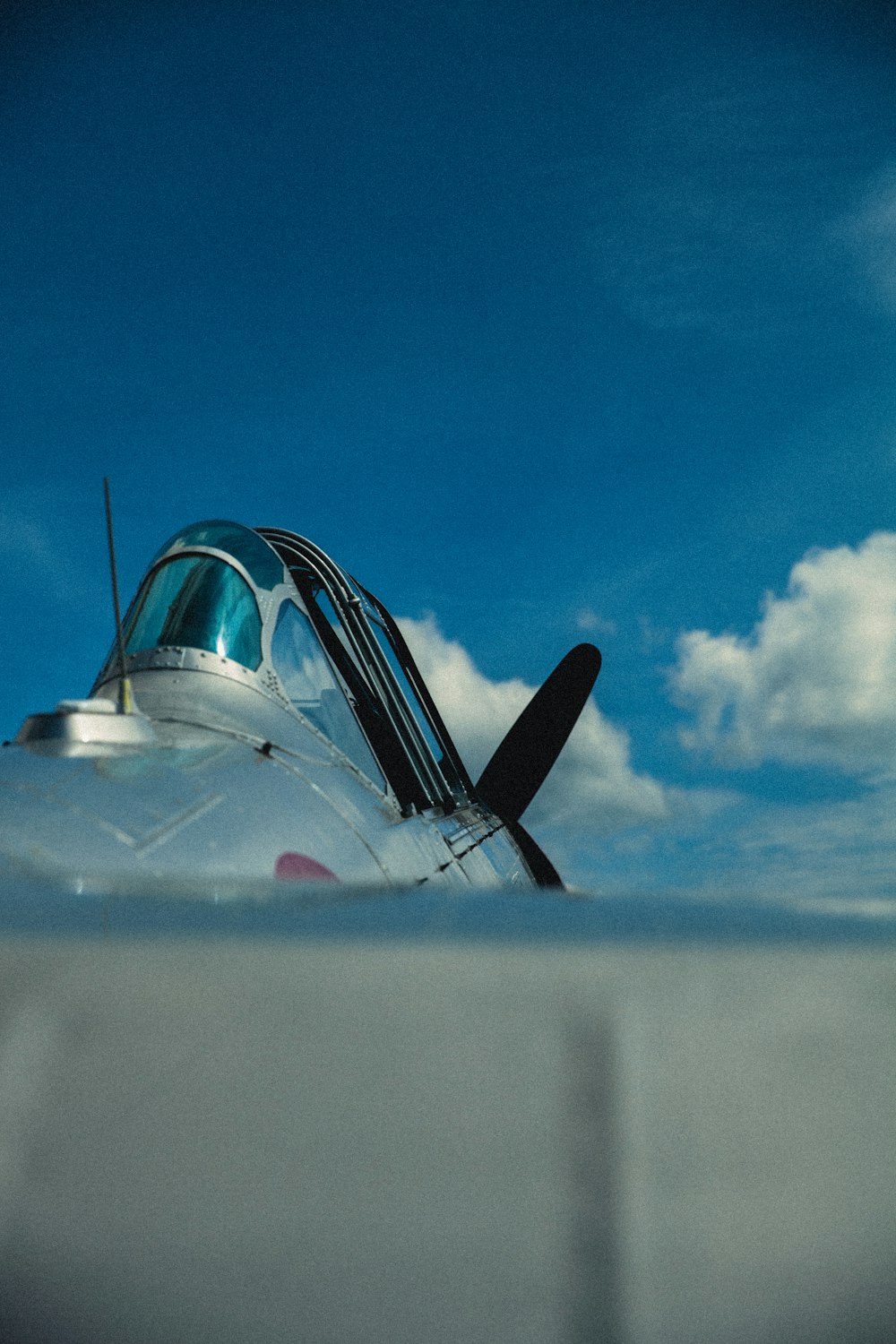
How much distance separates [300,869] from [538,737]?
6.96 metres

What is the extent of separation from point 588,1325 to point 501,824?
5.58 meters

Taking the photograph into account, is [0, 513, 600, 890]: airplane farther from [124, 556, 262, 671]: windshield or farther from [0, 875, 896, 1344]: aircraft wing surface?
[0, 875, 896, 1344]: aircraft wing surface

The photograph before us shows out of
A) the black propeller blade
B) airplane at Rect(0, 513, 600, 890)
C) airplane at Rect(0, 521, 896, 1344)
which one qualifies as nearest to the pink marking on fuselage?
airplane at Rect(0, 513, 600, 890)

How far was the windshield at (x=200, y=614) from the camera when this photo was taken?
3.84 meters

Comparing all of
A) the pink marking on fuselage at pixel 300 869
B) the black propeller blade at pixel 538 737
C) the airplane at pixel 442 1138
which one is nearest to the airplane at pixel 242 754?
the pink marking on fuselage at pixel 300 869

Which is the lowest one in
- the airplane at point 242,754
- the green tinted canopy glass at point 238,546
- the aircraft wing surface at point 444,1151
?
the aircraft wing surface at point 444,1151

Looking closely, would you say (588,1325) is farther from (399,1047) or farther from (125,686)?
(125,686)

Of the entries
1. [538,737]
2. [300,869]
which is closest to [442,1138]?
[300,869]

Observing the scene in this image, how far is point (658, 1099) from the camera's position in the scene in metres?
1.24

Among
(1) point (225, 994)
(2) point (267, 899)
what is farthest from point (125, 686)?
(1) point (225, 994)

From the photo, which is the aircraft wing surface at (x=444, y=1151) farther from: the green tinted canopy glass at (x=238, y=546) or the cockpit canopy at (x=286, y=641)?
the green tinted canopy glass at (x=238, y=546)

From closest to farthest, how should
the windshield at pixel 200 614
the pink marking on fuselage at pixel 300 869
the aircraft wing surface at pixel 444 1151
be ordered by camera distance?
the aircraft wing surface at pixel 444 1151
the pink marking on fuselage at pixel 300 869
the windshield at pixel 200 614

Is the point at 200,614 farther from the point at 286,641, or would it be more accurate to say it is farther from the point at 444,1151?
the point at 444,1151

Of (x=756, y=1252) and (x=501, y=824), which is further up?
(x=501, y=824)
